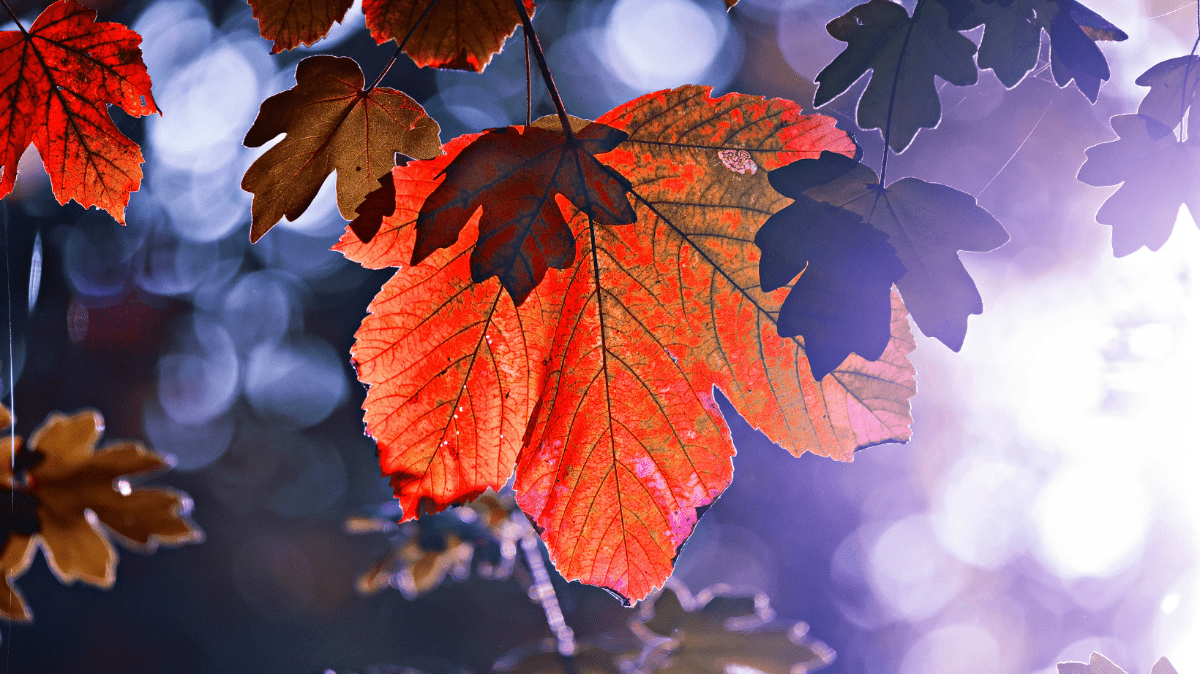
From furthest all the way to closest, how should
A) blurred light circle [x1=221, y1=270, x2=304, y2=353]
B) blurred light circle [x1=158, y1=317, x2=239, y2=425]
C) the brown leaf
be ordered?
1. blurred light circle [x1=221, y1=270, x2=304, y2=353]
2. blurred light circle [x1=158, y1=317, x2=239, y2=425]
3. the brown leaf

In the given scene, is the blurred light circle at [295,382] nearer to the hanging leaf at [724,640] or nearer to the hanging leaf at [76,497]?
the hanging leaf at [76,497]

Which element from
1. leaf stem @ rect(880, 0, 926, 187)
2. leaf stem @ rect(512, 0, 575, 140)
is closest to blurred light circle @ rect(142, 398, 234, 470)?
leaf stem @ rect(512, 0, 575, 140)

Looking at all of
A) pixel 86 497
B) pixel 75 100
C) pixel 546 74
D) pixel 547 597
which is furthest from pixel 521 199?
pixel 547 597

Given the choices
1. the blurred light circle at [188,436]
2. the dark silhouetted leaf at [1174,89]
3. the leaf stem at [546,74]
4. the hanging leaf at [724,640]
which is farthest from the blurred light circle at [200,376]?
the dark silhouetted leaf at [1174,89]

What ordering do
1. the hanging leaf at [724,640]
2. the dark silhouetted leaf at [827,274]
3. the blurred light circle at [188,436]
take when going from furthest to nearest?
the blurred light circle at [188,436]
the hanging leaf at [724,640]
the dark silhouetted leaf at [827,274]

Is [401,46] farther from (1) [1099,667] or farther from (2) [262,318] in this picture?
(2) [262,318]

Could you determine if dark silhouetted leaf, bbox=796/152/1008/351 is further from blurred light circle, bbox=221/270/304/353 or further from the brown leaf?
blurred light circle, bbox=221/270/304/353
